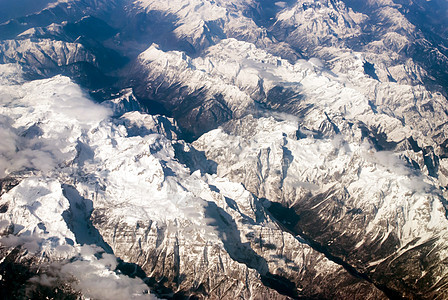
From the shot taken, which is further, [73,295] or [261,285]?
[261,285]

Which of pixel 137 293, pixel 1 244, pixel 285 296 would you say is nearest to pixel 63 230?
pixel 1 244

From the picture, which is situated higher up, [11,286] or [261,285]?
[11,286]

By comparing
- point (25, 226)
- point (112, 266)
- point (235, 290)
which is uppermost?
point (25, 226)

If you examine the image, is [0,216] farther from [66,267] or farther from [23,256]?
[66,267]

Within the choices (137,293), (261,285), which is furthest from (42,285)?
(261,285)

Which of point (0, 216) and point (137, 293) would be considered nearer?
point (137, 293)

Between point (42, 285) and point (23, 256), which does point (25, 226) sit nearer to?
point (23, 256)

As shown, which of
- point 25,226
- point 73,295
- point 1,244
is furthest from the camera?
point 25,226

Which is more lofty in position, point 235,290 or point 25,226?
point 25,226

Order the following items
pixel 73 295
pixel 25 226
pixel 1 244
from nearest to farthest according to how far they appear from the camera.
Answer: pixel 73 295
pixel 1 244
pixel 25 226
